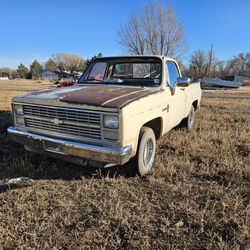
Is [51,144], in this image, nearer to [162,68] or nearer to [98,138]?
[98,138]

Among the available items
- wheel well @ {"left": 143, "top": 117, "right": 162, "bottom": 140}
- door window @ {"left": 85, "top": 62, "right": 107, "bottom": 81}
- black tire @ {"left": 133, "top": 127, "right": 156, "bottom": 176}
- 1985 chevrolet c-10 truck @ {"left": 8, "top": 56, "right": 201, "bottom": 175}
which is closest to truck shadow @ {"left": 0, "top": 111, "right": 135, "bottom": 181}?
black tire @ {"left": 133, "top": 127, "right": 156, "bottom": 176}

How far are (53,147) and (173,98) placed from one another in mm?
2330

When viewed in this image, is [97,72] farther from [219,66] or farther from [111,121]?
[219,66]

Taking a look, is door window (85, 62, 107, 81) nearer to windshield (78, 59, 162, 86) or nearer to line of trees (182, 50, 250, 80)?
windshield (78, 59, 162, 86)

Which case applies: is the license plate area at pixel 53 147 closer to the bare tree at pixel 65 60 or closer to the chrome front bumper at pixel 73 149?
the chrome front bumper at pixel 73 149

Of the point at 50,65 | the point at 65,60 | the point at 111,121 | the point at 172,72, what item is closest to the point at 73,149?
the point at 111,121

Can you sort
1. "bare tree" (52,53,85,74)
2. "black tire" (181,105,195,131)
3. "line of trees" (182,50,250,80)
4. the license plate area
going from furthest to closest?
"bare tree" (52,53,85,74) < "line of trees" (182,50,250,80) < "black tire" (181,105,195,131) < the license plate area

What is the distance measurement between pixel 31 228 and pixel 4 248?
32cm

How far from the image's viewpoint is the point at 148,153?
3896 millimetres

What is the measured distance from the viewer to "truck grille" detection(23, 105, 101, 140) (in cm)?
314

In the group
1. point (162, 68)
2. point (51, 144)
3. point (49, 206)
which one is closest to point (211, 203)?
point (49, 206)

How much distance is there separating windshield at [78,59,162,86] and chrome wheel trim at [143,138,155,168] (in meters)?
1.15

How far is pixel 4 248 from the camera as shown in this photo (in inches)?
89.3

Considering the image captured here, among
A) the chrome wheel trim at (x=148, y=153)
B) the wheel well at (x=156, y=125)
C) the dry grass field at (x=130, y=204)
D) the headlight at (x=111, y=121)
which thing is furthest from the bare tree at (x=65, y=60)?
the headlight at (x=111, y=121)
